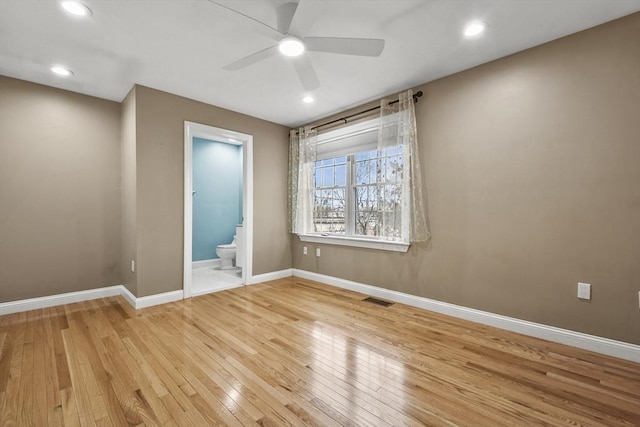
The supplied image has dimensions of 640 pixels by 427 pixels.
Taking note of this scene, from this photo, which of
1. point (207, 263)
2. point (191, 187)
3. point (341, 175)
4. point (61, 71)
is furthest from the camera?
point (207, 263)

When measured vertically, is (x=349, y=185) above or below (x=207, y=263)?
above

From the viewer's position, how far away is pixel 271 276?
15.0 feet

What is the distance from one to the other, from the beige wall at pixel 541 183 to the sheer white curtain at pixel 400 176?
132 millimetres

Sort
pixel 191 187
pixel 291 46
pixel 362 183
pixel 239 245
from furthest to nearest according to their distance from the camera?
pixel 239 245 < pixel 362 183 < pixel 191 187 < pixel 291 46

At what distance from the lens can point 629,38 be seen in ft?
6.95

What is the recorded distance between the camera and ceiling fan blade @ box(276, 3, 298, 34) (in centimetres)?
196

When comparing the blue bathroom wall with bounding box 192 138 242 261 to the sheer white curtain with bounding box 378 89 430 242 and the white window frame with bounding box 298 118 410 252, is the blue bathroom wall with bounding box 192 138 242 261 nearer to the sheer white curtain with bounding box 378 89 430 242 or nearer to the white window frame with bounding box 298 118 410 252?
the white window frame with bounding box 298 118 410 252

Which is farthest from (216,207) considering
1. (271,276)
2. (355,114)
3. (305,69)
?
(305,69)

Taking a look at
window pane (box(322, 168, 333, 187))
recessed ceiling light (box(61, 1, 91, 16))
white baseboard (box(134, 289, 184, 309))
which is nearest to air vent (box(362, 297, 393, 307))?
window pane (box(322, 168, 333, 187))

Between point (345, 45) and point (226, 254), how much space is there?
4.33 meters

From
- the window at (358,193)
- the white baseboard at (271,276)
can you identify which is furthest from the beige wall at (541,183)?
the white baseboard at (271,276)

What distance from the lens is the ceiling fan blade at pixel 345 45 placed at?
1924mm

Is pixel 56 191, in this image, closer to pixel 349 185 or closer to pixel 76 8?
pixel 76 8

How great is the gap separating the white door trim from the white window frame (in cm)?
96
